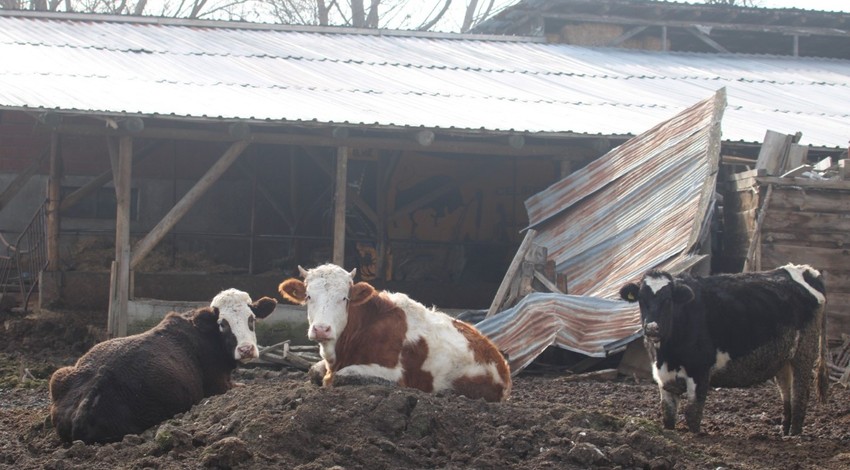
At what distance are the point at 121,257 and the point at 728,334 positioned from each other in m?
7.66

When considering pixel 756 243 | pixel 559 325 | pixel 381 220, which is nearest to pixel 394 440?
pixel 559 325

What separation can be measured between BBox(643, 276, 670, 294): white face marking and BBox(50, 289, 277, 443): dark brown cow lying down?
9.70 feet

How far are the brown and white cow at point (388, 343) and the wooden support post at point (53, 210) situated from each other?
777 cm

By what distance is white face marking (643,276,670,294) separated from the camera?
9023 millimetres

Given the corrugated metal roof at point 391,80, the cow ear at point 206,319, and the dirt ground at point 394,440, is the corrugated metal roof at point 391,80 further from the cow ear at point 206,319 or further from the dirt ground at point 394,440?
the dirt ground at point 394,440

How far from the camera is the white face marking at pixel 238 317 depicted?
910 centimetres

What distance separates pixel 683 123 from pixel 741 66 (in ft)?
31.6

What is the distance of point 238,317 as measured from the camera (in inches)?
365

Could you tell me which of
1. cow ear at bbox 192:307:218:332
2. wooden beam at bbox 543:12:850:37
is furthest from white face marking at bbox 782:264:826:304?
wooden beam at bbox 543:12:850:37

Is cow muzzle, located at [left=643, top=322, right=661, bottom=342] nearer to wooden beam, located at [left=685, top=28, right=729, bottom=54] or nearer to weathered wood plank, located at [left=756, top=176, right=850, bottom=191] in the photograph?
weathered wood plank, located at [left=756, top=176, right=850, bottom=191]

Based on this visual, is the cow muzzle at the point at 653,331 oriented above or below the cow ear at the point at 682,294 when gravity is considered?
below

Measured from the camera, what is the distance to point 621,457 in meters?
6.86

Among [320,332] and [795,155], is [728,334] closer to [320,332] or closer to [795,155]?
[320,332]

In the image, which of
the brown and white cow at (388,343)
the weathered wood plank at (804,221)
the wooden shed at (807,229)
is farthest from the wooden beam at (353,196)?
the brown and white cow at (388,343)
